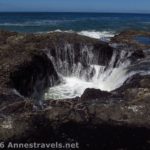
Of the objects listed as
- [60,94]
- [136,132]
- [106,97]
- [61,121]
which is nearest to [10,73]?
[60,94]

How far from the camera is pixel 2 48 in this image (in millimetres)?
15445

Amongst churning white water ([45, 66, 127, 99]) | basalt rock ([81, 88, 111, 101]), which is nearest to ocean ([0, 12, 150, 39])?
churning white water ([45, 66, 127, 99])

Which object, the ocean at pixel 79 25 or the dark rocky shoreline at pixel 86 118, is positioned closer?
the dark rocky shoreline at pixel 86 118

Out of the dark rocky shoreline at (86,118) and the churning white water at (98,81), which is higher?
the dark rocky shoreline at (86,118)

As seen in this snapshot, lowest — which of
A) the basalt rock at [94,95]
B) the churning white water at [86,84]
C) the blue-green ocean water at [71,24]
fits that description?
the blue-green ocean water at [71,24]

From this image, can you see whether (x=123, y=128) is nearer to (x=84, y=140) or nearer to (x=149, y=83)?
(x=84, y=140)

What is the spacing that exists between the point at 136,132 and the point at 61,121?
1644 millimetres

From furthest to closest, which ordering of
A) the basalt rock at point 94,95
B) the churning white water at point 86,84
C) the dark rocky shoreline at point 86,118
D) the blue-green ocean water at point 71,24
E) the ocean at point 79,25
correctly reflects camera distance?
the blue-green ocean water at point 71,24
the ocean at point 79,25
the churning white water at point 86,84
the basalt rock at point 94,95
the dark rocky shoreline at point 86,118

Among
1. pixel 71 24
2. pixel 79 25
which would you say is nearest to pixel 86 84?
pixel 79 25

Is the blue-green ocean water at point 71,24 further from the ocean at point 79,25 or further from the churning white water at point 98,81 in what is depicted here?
the churning white water at point 98,81

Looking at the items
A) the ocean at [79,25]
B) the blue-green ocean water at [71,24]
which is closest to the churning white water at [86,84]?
the ocean at [79,25]

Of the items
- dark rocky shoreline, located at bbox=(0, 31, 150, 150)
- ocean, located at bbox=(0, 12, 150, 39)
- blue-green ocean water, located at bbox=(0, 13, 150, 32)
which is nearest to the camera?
dark rocky shoreline, located at bbox=(0, 31, 150, 150)

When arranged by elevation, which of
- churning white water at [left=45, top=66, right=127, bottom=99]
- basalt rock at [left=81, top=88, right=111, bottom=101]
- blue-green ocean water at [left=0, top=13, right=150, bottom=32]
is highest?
basalt rock at [left=81, top=88, right=111, bottom=101]

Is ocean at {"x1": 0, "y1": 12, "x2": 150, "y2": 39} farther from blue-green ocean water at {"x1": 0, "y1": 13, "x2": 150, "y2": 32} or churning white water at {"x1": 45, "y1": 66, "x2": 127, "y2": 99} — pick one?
churning white water at {"x1": 45, "y1": 66, "x2": 127, "y2": 99}
